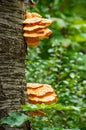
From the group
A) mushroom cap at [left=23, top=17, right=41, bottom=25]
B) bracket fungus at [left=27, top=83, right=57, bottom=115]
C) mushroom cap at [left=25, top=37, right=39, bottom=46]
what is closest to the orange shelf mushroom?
bracket fungus at [left=27, top=83, right=57, bottom=115]

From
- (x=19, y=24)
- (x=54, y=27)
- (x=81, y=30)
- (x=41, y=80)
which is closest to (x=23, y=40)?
(x=19, y=24)

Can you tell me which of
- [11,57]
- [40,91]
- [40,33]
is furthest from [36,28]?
[40,91]

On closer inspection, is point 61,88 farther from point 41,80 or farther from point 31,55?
point 31,55

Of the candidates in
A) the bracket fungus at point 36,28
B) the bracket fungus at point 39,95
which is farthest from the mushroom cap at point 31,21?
the bracket fungus at point 39,95

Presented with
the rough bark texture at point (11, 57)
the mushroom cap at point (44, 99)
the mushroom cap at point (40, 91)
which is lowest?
the mushroom cap at point (44, 99)

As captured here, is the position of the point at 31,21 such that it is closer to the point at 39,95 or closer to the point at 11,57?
the point at 11,57

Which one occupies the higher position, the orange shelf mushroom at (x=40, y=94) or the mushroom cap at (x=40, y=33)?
the mushroom cap at (x=40, y=33)

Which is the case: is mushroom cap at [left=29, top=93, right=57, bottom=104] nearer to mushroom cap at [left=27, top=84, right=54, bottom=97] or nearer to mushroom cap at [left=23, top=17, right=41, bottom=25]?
mushroom cap at [left=27, top=84, right=54, bottom=97]

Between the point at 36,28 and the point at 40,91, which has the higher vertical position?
the point at 36,28

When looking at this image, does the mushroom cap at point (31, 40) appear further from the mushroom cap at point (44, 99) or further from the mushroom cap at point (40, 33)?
Result: the mushroom cap at point (44, 99)
